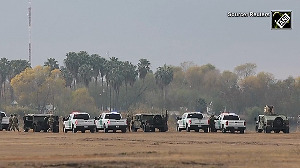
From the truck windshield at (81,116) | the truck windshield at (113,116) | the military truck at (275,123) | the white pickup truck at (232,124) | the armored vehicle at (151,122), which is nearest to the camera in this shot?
the military truck at (275,123)

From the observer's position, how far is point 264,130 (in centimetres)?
6688

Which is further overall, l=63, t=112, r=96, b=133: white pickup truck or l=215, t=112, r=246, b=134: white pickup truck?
l=63, t=112, r=96, b=133: white pickup truck

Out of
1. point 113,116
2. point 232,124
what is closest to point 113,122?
point 113,116

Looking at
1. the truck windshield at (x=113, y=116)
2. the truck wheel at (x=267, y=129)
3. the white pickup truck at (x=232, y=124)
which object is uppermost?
the truck windshield at (x=113, y=116)

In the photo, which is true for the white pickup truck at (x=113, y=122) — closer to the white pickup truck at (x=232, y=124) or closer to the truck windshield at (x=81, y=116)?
the truck windshield at (x=81, y=116)

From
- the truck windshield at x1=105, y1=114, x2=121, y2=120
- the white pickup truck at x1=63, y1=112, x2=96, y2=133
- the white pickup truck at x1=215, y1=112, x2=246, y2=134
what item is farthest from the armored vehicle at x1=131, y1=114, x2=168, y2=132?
the white pickup truck at x1=215, y1=112, x2=246, y2=134

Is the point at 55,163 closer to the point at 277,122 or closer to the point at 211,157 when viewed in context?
the point at 211,157

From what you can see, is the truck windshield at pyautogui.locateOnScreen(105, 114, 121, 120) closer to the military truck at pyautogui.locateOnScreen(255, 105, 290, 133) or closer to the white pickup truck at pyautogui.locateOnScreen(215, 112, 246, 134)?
the white pickup truck at pyautogui.locateOnScreen(215, 112, 246, 134)

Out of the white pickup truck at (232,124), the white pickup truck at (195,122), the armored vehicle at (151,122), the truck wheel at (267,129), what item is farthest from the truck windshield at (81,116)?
the truck wheel at (267,129)

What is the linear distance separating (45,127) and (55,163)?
45199 millimetres

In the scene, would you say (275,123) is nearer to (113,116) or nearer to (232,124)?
(232,124)

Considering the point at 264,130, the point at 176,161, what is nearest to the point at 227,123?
the point at 264,130

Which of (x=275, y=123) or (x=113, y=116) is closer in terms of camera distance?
(x=275, y=123)

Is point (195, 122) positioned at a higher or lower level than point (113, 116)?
lower
